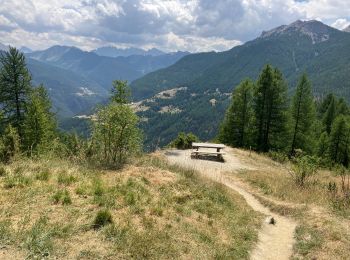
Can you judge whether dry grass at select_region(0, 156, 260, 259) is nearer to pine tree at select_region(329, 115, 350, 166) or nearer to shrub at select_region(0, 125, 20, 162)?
shrub at select_region(0, 125, 20, 162)

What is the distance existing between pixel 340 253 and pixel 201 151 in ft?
68.5

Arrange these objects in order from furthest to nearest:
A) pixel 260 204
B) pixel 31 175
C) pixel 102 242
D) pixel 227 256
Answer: pixel 260 204, pixel 31 175, pixel 227 256, pixel 102 242

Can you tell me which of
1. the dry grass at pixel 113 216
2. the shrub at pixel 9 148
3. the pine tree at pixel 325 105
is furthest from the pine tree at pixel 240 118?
the pine tree at pixel 325 105

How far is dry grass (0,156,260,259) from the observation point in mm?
6832

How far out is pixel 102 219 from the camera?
26.2ft

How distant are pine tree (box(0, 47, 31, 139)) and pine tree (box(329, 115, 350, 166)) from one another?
42418mm

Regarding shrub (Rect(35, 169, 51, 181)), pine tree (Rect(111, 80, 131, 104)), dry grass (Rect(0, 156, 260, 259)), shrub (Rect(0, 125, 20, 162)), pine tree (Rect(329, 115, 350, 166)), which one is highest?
pine tree (Rect(111, 80, 131, 104))

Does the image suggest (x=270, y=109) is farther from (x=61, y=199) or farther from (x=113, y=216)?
(x=61, y=199)

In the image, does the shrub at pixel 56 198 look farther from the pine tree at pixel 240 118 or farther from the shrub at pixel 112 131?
the pine tree at pixel 240 118

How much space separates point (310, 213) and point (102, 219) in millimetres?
7884

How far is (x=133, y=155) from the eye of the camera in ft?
54.5

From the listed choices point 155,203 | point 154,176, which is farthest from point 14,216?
point 154,176

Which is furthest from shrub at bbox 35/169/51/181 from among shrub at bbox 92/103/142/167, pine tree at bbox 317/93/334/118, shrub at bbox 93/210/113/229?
pine tree at bbox 317/93/334/118

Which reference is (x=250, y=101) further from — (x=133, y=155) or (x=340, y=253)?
(x=340, y=253)
